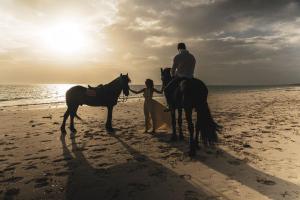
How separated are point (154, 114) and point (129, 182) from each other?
6.28m

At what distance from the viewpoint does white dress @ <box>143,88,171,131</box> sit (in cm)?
1197

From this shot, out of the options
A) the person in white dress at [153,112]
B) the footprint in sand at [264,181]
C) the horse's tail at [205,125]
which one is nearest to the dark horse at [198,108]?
the horse's tail at [205,125]

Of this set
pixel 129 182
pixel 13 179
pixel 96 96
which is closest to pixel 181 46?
pixel 129 182

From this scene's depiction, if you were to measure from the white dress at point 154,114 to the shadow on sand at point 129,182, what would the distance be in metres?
4.44

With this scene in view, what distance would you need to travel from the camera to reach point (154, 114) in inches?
472

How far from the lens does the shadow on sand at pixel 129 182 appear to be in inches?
204

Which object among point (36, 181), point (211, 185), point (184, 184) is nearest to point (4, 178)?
point (36, 181)

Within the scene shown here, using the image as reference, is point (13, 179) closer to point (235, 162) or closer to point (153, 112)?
point (235, 162)

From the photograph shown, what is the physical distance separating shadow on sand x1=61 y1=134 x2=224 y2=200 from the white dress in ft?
14.6

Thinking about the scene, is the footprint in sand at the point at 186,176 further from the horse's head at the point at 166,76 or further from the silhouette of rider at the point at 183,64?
the horse's head at the point at 166,76

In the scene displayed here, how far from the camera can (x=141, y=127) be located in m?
13.5

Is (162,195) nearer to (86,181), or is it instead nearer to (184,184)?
(184,184)

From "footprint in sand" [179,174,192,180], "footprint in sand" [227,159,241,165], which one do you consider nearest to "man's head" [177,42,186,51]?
"footprint in sand" [227,159,241,165]

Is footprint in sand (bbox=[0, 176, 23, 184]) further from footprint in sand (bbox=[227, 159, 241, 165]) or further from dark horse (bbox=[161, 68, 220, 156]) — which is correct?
footprint in sand (bbox=[227, 159, 241, 165])
